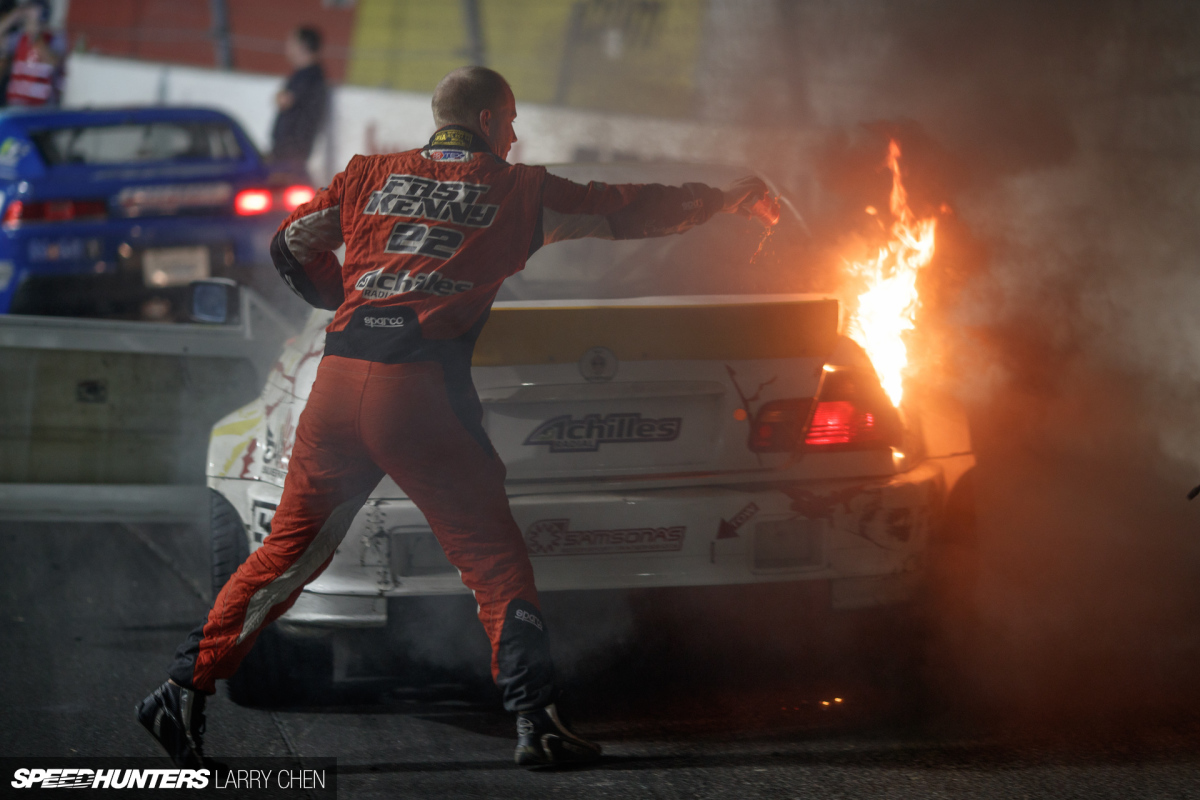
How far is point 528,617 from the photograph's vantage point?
120 inches

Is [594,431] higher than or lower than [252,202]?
lower

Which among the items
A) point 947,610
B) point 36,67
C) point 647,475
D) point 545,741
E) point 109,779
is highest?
point 36,67

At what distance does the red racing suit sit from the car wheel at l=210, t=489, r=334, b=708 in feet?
1.53

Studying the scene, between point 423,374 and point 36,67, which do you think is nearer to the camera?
point 423,374

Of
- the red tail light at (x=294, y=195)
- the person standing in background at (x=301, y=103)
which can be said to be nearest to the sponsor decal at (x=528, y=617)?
the red tail light at (x=294, y=195)

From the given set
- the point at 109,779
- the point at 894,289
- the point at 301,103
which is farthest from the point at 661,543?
the point at 301,103

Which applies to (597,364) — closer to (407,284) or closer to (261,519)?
(407,284)

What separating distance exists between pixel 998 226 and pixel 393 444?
4.54 metres

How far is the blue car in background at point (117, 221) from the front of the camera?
24.5 feet

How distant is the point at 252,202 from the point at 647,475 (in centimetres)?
523

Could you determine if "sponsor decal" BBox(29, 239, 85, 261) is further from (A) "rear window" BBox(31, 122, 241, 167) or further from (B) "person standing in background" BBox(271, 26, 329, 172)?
(B) "person standing in background" BBox(271, 26, 329, 172)

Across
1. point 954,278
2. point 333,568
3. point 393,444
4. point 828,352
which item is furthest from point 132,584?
point 954,278

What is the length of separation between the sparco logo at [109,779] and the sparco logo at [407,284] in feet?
4.03

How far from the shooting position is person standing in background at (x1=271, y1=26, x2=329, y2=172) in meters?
9.92
